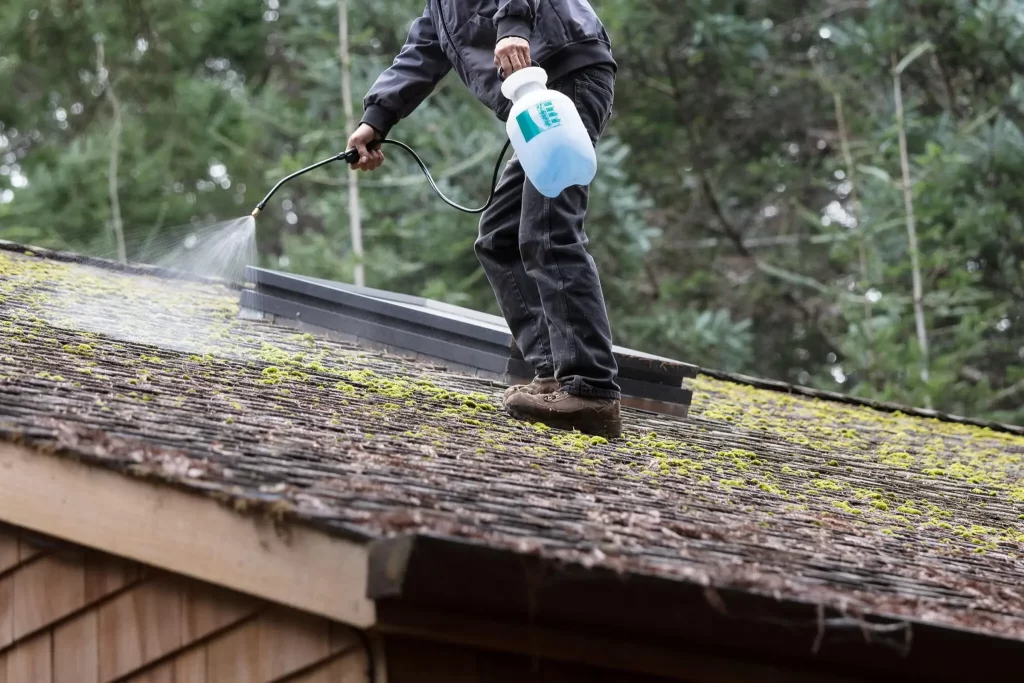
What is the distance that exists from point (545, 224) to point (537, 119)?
34 centimetres

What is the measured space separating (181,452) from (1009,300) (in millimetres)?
13494

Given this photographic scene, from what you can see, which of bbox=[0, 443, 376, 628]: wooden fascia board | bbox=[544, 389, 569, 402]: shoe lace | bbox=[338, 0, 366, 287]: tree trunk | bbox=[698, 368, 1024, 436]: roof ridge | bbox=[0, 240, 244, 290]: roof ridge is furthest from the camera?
bbox=[338, 0, 366, 287]: tree trunk

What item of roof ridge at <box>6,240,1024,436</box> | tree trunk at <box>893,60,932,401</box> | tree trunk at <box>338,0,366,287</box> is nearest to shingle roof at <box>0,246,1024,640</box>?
roof ridge at <box>6,240,1024,436</box>

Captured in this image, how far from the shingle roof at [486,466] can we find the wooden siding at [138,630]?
0.28 meters

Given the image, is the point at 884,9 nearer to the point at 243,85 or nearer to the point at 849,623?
the point at 243,85

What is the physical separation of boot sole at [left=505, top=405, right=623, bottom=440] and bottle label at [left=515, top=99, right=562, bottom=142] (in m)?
0.91

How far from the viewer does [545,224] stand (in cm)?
374

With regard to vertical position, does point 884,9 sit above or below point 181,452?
above

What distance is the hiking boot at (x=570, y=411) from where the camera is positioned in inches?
155

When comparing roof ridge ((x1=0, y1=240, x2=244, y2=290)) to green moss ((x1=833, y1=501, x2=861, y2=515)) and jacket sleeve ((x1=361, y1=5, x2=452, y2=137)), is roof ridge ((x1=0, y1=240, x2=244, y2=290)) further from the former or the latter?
green moss ((x1=833, y1=501, x2=861, y2=515))

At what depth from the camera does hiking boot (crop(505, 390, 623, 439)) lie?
12.9ft

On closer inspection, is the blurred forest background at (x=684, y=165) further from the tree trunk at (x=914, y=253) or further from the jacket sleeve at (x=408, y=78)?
the jacket sleeve at (x=408, y=78)

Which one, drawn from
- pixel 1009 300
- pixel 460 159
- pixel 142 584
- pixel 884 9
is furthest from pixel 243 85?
pixel 142 584

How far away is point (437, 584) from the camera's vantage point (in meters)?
2.07
